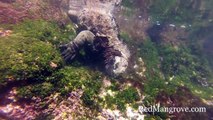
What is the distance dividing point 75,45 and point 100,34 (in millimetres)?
1103

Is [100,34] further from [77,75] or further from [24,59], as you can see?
[24,59]

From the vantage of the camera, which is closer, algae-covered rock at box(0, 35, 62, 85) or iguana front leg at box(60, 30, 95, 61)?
algae-covered rock at box(0, 35, 62, 85)

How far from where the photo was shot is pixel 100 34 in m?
7.97

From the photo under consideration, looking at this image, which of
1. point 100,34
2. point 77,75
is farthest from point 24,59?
point 100,34

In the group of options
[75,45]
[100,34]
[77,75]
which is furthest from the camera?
[100,34]

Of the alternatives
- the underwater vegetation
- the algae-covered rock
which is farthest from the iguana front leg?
the algae-covered rock

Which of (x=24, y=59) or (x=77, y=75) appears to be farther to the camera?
(x=77, y=75)

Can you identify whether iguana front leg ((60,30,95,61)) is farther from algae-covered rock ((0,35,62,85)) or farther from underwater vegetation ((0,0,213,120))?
algae-covered rock ((0,35,62,85))

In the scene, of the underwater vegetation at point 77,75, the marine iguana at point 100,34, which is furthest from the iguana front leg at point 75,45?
the underwater vegetation at point 77,75

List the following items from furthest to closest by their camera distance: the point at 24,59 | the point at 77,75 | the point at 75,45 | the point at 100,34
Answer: the point at 100,34 → the point at 75,45 → the point at 77,75 → the point at 24,59

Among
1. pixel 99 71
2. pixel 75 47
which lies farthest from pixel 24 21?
pixel 99 71

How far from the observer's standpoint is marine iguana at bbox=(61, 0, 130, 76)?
773 centimetres

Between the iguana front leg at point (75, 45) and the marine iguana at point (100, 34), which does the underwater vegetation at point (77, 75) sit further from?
the marine iguana at point (100, 34)

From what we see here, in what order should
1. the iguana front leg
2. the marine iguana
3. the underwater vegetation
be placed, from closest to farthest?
the underwater vegetation < the iguana front leg < the marine iguana
